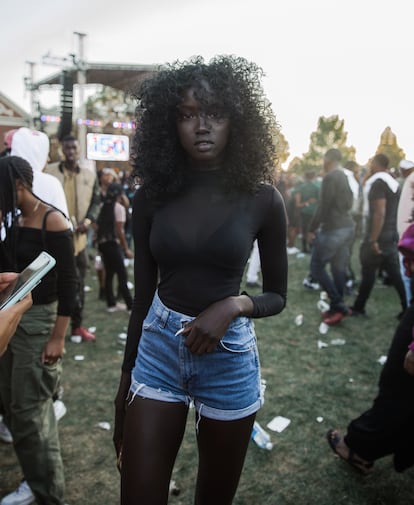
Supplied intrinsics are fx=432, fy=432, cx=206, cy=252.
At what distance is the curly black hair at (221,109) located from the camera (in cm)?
175

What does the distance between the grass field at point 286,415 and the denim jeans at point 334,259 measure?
1.31 ft

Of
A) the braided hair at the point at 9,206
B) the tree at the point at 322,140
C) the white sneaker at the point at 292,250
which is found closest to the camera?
the braided hair at the point at 9,206

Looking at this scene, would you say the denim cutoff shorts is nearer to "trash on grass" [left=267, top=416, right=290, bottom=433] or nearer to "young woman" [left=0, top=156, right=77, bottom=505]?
"young woman" [left=0, top=156, right=77, bottom=505]

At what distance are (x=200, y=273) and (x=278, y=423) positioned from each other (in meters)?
2.31

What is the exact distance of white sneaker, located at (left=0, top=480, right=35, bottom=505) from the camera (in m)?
2.52

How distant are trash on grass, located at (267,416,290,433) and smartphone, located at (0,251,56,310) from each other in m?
2.55

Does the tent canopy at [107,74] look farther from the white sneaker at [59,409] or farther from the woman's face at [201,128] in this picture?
the woman's face at [201,128]

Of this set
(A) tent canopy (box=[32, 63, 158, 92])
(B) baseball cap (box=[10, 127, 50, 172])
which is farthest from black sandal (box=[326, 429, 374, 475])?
(A) tent canopy (box=[32, 63, 158, 92])

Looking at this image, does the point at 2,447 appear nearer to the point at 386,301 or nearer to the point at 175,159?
the point at 175,159

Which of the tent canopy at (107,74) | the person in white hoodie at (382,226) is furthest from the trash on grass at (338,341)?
the tent canopy at (107,74)

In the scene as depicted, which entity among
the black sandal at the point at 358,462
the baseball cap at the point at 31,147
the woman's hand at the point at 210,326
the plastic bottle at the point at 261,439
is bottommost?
the plastic bottle at the point at 261,439

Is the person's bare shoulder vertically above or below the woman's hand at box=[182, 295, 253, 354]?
above

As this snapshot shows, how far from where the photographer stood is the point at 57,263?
2410mm

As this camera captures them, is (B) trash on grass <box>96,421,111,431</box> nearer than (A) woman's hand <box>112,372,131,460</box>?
No
